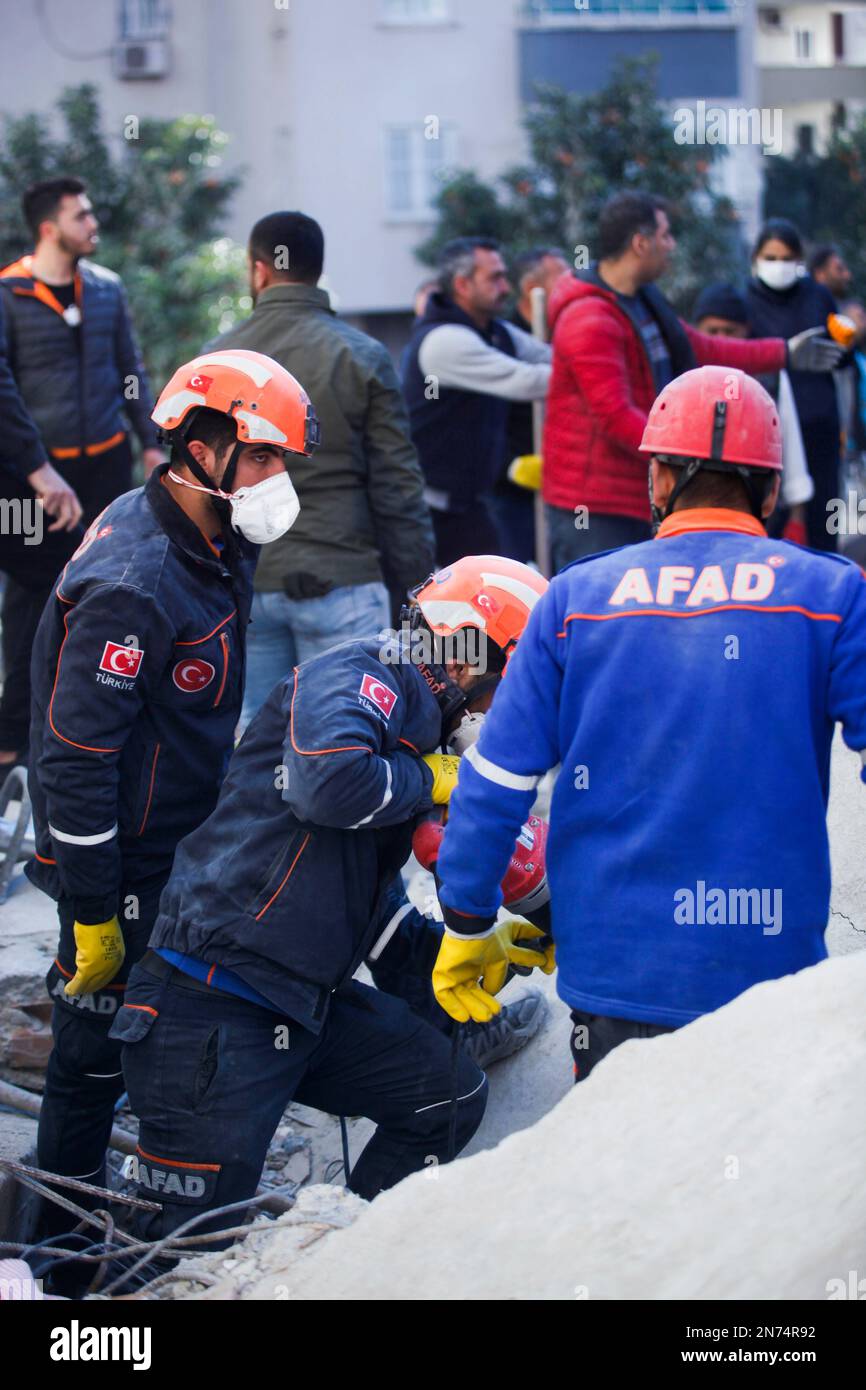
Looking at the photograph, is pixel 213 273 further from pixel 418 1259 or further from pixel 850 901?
pixel 418 1259

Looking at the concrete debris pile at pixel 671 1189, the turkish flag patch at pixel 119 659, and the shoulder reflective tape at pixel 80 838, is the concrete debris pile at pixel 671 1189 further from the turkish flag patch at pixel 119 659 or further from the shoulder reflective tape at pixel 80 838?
the turkish flag patch at pixel 119 659

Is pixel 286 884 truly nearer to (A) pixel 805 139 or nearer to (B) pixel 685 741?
(B) pixel 685 741

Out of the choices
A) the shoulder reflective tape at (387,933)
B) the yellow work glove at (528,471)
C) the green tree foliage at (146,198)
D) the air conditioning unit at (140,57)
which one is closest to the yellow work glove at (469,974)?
the shoulder reflective tape at (387,933)

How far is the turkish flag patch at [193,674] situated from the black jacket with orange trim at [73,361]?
8.75 feet

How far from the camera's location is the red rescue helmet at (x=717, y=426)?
10.3ft

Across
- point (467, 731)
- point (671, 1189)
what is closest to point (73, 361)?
point (467, 731)

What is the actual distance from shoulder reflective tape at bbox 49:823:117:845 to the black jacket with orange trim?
2.84 meters

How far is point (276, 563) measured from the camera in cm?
544

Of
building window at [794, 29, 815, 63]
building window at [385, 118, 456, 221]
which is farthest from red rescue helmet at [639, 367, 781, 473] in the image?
building window at [794, 29, 815, 63]

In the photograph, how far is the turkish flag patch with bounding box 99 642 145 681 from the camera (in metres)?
3.74

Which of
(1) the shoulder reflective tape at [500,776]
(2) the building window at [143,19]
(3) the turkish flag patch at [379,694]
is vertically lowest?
(1) the shoulder reflective tape at [500,776]

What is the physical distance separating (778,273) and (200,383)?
4312 millimetres

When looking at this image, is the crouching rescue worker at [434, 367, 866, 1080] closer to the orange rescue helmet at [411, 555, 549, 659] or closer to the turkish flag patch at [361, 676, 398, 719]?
the turkish flag patch at [361, 676, 398, 719]
